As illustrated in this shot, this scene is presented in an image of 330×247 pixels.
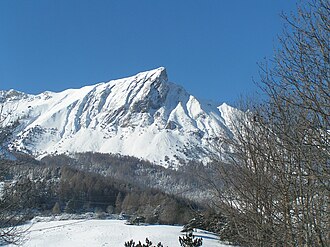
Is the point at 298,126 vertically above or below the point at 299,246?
above

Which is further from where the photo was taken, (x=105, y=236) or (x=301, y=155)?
(x=105, y=236)

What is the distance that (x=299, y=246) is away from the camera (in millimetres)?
5957

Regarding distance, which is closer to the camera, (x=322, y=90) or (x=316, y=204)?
(x=322, y=90)

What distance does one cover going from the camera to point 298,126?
5.45 meters

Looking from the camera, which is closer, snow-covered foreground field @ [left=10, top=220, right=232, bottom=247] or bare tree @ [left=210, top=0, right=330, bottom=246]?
bare tree @ [left=210, top=0, right=330, bottom=246]

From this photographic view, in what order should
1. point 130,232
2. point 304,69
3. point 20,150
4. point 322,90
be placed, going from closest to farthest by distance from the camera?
1. point 322,90
2. point 304,69
3. point 20,150
4. point 130,232

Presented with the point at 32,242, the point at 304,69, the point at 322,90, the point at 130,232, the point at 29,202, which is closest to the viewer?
the point at 322,90

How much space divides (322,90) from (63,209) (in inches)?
3246

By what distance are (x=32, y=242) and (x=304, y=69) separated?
36.2 metres

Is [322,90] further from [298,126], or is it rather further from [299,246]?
[299,246]

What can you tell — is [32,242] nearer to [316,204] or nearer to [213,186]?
[213,186]

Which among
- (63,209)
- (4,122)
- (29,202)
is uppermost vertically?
(63,209)

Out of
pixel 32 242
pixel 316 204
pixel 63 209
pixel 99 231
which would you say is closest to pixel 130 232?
pixel 99 231

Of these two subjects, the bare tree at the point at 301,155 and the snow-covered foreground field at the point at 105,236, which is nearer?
the bare tree at the point at 301,155
